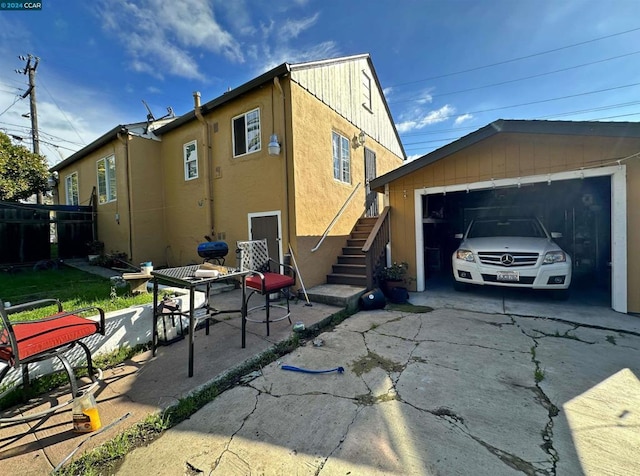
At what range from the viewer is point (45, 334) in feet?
7.13

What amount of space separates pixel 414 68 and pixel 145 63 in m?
10.2

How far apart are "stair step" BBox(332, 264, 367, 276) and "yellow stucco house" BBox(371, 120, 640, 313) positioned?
91cm

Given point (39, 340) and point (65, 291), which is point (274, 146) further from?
point (65, 291)

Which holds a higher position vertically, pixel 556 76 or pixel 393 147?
pixel 556 76

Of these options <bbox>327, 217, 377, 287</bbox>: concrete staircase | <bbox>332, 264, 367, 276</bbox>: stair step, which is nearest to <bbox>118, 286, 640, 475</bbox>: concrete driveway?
<bbox>327, 217, 377, 287</bbox>: concrete staircase

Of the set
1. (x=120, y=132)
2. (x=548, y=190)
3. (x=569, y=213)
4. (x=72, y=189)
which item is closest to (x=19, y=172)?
(x=72, y=189)

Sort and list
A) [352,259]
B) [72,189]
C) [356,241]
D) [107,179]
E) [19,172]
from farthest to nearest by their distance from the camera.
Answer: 1. [19,172]
2. [72,189]
3. [107,179]
4. [356,241]
5. [352,259]

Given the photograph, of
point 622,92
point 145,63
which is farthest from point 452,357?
point 622,92

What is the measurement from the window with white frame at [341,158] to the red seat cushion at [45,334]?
6326mm

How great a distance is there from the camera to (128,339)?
136 inches

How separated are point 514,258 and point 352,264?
3.50 meters

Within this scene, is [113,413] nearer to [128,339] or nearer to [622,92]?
[128,339]

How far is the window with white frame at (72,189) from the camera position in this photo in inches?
482

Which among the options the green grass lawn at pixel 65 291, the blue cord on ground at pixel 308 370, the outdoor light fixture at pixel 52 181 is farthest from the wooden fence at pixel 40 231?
the blue cord on ground at pixel 308 370
